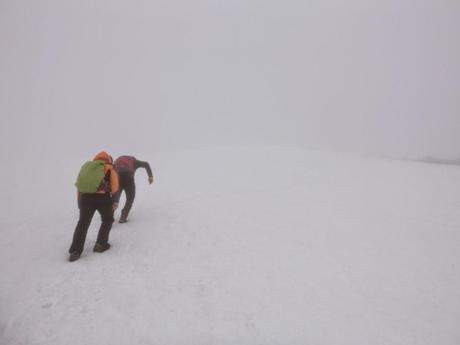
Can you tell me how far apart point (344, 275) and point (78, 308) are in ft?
16.5

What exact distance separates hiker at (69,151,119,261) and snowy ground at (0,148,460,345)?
0.32 m

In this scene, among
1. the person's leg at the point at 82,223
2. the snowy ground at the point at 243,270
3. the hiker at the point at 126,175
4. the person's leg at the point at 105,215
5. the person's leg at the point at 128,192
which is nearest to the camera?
the snowy ground at the point at 243,270

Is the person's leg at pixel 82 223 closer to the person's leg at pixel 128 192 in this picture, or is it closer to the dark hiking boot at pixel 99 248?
the dark hiking boot at pixel 99 248

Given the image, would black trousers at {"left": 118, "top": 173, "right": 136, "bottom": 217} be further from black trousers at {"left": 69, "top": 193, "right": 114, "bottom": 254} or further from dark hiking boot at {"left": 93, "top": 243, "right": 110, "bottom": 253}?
dark hiking boot at {"left": 93, "top": 243, "right": 110, "bottom": 253}

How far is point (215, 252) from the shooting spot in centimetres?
720

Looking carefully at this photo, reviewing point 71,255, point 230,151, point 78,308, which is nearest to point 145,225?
point 71,255

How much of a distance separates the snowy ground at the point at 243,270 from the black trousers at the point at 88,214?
1.18 feet

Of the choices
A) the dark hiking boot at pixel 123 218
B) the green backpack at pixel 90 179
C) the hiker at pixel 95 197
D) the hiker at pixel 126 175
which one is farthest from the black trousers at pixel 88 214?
the dark hiking boot at pixel 123 218

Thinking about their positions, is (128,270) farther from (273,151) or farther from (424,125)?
(424,125)

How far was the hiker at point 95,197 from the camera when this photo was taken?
651cm

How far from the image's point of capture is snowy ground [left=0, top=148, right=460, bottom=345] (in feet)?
15.7

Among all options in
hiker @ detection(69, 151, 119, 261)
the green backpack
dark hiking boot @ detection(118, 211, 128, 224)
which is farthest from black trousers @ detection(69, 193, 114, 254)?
dark hiking boot @ detection(118, 211, 128, 224)

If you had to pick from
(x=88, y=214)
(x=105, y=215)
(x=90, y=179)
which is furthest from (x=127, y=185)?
(x=90, y=179)

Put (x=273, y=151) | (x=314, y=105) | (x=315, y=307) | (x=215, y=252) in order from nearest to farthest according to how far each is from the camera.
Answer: (x=315, y=307), (x=215, y=252), (x=273, y=151), (x=314, y=105)
